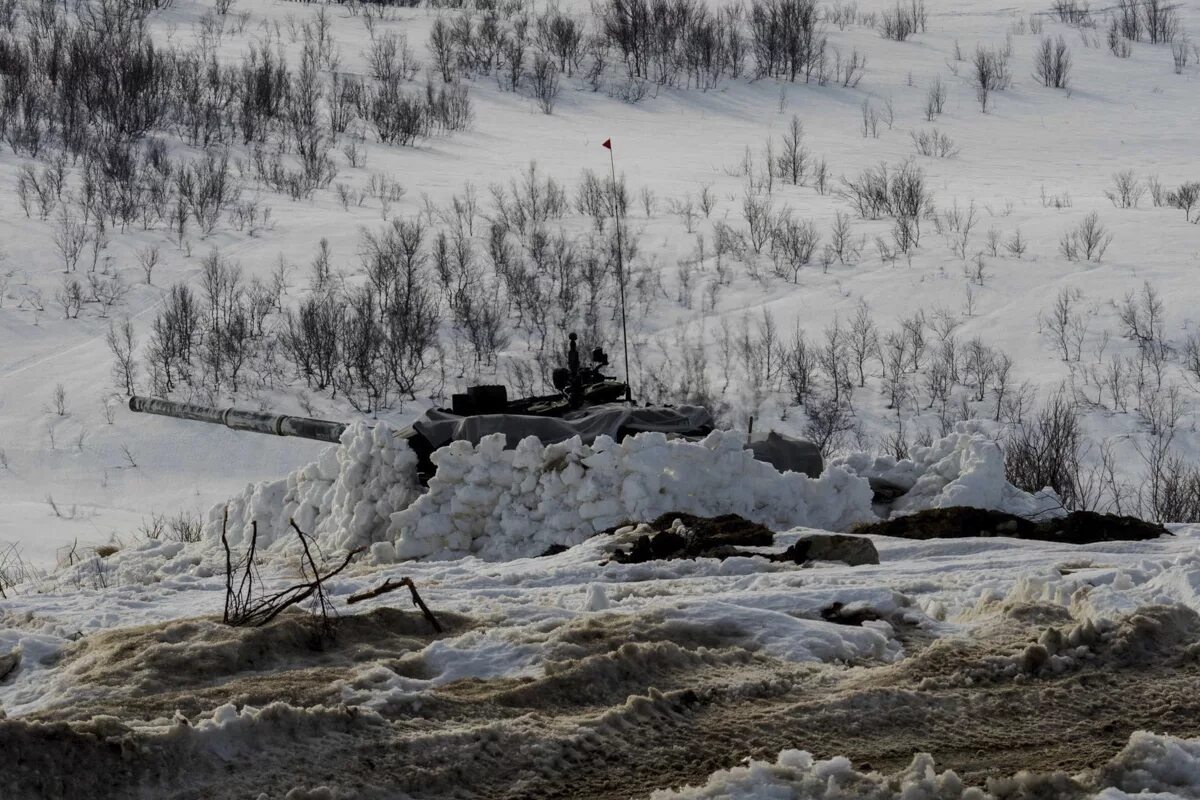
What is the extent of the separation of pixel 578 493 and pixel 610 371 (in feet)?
42.0

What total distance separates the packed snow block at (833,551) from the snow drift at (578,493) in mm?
2066

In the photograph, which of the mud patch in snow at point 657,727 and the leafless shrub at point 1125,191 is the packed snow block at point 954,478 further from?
the leafless shrub at point 1125,191

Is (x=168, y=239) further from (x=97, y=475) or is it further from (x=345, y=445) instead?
(x=345, y=445)

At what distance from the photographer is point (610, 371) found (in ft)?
75.0

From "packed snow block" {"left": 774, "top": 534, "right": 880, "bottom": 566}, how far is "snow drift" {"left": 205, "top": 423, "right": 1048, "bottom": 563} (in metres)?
2.07

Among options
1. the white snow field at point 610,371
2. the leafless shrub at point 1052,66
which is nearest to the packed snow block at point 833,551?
the white snow field at point 610,371

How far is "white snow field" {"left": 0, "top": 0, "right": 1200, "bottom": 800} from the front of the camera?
460 centimetres

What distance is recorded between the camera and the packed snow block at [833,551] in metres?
7.88

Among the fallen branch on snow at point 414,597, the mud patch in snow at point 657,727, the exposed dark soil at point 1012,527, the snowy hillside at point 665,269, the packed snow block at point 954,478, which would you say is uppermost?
the mud patch in snow at point 657,727

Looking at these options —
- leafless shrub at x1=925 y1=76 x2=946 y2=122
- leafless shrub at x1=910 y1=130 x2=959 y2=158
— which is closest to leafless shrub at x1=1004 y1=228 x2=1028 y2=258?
leafless shrub at x1=910 y1=130 x2=959 y2=158

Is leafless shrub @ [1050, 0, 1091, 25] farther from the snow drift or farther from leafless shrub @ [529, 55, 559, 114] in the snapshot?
the snow drift

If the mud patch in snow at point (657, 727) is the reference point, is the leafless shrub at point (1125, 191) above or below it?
below

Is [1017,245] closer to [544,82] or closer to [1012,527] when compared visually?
[1012,527]

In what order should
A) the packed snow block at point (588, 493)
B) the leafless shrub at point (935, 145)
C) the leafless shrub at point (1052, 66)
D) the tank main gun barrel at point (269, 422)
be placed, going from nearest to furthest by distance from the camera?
the packed snow block at point (588, 493) < the tank main gun barrel at point (269, 422) < the leafless shrub at point (935, 145) < the leafless shrub at point (1052, 66)
